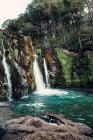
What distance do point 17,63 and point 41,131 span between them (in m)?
24.6

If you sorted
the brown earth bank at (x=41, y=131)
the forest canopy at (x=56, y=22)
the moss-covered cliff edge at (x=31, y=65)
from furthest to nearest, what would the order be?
the forest canopy at (x=56, y=22) → the moss-covered cliff edge at (x=31, y=65) → the brown earth bank at (x=41, y=131)

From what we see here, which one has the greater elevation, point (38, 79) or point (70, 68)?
point (70, 68)

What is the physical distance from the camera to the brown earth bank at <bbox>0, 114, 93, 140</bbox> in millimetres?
Answer: 21984

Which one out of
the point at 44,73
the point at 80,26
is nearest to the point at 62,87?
the point at 44,73

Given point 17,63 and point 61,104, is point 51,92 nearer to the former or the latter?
point 17,63

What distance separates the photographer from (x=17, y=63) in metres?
46.5

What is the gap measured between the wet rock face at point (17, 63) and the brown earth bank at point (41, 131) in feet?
56.9

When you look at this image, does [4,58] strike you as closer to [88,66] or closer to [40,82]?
[40,82]

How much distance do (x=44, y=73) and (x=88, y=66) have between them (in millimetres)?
6855

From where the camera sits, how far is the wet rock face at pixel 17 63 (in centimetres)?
4412

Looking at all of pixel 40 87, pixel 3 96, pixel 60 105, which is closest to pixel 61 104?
pixel 60 105

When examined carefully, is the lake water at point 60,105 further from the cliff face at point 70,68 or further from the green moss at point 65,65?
the green moss at point 65,65

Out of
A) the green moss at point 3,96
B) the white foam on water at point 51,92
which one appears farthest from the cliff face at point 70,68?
the green moss at point 3,96

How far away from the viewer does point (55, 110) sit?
3553 cm
